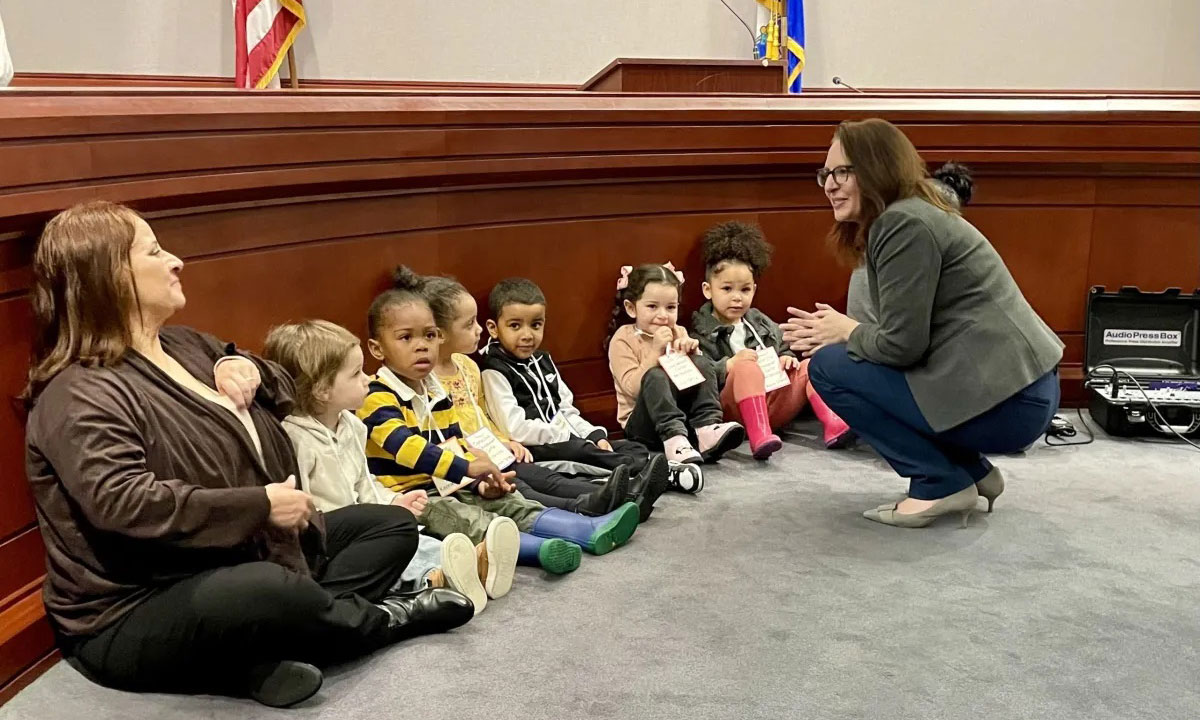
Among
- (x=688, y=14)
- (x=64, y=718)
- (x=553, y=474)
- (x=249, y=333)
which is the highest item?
(x=688, y=14)

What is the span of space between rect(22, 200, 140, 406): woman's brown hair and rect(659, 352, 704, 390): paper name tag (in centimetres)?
201

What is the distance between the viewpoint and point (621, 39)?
6684 millimetres

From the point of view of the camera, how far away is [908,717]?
208cm

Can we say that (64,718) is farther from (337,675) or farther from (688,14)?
(688,14)

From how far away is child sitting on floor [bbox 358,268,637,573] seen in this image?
2.86m

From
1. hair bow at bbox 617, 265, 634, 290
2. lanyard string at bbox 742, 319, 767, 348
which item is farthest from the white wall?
lanyard string at bbox 742, 319, 767, 348

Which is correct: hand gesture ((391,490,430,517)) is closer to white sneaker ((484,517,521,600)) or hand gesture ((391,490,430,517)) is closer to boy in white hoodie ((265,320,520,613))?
boy in white hoodie ((265,320,520,613))

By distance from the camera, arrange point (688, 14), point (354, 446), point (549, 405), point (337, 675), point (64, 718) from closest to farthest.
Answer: point (64, 718) < point (337, 675) < point (354, 446) < point (549, 405) < point (688, 14)

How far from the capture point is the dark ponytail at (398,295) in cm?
306

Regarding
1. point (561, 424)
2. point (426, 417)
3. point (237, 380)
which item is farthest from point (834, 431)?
point (237, 380)

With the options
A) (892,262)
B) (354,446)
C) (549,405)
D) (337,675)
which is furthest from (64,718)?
(892,262)

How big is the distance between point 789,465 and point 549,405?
86 cm

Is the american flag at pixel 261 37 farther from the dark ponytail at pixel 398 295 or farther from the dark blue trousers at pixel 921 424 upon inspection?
the dark blue trousers at pixel 921 424

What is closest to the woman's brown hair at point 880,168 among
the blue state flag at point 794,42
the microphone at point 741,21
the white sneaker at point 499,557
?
the white sneaker at point 499,557
